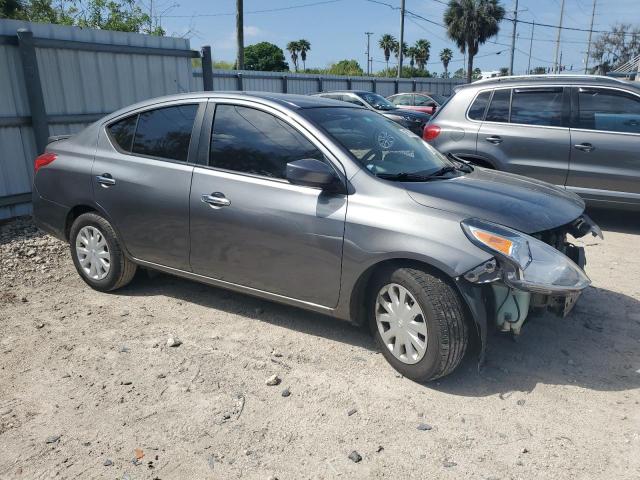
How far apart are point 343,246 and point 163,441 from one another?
1512mm

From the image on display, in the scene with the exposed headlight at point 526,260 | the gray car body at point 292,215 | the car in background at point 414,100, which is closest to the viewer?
the exposed headlight at point 526,260

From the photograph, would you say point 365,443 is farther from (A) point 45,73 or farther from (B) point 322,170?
(A) point 45,73

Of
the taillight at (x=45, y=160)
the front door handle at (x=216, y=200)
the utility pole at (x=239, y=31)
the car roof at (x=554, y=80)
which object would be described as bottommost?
the front door handle at (x=216, y=200)

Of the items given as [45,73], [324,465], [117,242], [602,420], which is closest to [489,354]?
[602,420]

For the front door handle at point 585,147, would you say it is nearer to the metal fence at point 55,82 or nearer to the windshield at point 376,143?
the windshield at point 376,143

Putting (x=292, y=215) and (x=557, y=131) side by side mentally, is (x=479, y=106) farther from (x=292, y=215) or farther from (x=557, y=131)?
(x=292, y=215)

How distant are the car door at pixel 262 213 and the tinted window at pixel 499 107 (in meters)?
4.30

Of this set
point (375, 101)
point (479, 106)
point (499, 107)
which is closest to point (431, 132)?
point (479, 106)

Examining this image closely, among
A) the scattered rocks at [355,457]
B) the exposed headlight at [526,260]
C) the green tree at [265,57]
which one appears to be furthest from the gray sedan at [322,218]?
the green tree at [265,57]

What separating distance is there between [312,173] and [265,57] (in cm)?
6015

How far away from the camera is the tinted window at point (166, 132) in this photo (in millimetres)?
4320

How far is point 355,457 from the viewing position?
9.14ft

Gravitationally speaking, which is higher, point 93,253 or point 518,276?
point 518,276

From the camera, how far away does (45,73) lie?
282 inches
